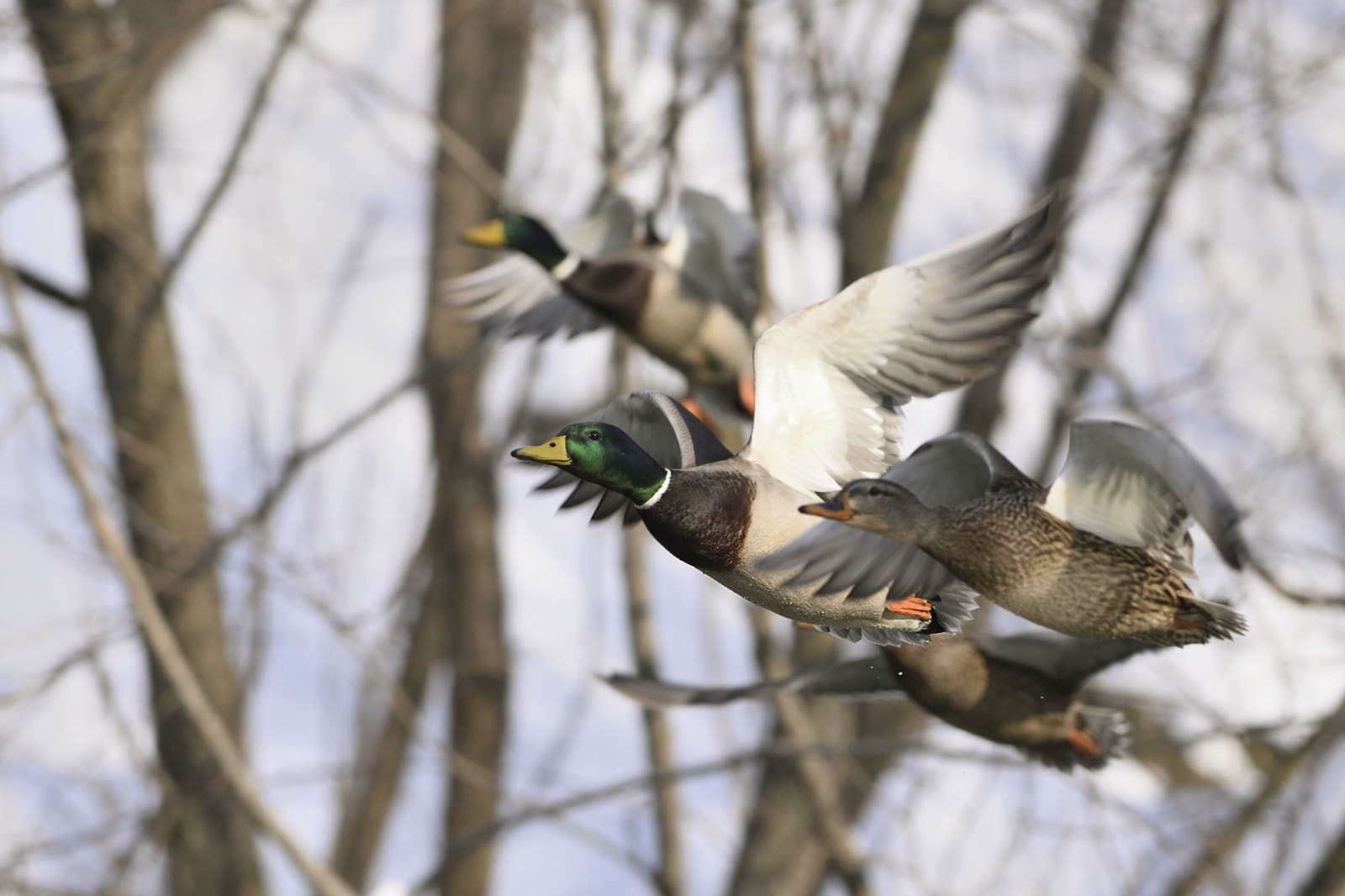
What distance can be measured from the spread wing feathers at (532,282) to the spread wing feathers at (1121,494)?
263cm

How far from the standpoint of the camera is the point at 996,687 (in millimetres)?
2832

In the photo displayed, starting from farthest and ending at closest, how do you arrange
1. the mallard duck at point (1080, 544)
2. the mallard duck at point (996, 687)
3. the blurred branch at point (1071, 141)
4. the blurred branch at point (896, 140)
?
1. the blurred branch at point (1071, 141)
2. the blurred branch at point (896, 140)
3. the mallard duck at point (996, 687)
4. the mallard duck at point (1080, 544)

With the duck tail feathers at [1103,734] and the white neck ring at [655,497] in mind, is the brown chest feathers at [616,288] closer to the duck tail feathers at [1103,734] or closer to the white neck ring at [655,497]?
the duck tail feathers at [1103,734]

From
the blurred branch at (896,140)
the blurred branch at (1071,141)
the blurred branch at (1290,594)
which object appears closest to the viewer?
the blurred branch at (1290,594)

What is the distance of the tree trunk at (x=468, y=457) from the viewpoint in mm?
7723

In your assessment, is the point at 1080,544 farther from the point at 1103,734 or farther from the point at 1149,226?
the point at 1149,226

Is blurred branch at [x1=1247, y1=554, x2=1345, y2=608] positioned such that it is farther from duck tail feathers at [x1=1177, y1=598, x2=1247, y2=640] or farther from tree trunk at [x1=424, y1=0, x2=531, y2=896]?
tree trunk at [x1=424, y1=0, x2=531, y2=896]

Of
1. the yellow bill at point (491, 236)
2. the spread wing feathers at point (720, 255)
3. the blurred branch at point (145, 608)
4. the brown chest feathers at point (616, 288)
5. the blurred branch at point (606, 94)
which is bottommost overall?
the blurred branch at point (145, 608)

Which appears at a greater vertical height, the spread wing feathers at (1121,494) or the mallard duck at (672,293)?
the mallard duck at (672,293)

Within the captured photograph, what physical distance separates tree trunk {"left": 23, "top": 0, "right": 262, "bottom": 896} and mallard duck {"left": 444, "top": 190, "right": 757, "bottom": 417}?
1.91 m

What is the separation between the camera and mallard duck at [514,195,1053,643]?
2016 millimetres

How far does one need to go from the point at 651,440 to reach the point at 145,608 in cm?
303

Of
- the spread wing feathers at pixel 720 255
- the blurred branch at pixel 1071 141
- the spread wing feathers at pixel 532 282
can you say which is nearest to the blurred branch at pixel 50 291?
the spread wing feathers at pixel 532 282

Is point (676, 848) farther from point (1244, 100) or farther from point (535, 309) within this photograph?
point (1244, 100)
